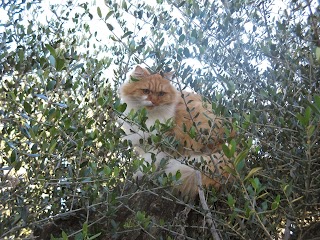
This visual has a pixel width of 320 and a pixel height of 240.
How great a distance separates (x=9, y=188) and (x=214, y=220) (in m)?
1.03

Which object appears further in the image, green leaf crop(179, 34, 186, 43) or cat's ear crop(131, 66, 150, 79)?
cat's ear crop(131, 66, 150, 79)

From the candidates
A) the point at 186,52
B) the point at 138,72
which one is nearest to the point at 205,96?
the point at 186,52

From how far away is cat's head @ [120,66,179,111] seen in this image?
374 centimetres

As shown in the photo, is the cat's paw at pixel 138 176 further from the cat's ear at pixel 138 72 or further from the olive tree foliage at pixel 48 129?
the cat's ear at pixel 138 72

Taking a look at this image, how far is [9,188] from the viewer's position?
→ 86.4 inches

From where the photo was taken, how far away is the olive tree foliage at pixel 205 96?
1842 mm

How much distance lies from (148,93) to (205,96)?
1.69 metres

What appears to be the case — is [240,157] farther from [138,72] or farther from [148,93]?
[148,93]

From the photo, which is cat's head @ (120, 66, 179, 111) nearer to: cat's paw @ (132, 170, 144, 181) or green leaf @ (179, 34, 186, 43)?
cat's paw @ (132, 170, 144, 181)

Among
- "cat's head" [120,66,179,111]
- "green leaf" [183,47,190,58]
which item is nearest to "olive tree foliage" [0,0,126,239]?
"green leaf" [183,47,190,58]

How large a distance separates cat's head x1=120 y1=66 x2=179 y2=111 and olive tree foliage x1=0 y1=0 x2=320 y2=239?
1176mm

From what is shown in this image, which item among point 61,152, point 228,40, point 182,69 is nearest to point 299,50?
point 228,40

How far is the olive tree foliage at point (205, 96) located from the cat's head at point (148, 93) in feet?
3.86

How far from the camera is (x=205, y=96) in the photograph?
7.10 feet
